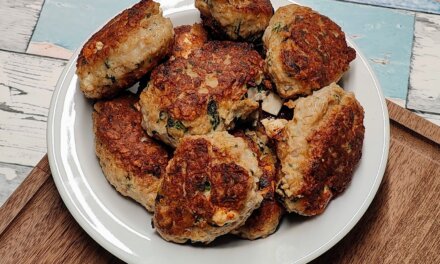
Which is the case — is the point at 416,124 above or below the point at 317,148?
below

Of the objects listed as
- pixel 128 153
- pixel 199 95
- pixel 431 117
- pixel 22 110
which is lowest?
pixel 431 117

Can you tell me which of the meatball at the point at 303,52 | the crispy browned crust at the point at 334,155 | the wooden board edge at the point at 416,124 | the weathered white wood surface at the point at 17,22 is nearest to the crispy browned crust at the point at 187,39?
the meatball at the point at 303,52

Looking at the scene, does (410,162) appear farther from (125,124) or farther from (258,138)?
(125,124)

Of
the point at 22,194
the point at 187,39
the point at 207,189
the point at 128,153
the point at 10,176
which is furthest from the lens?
the point at 10,176

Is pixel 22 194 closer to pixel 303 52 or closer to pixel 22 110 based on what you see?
pixel 22 110

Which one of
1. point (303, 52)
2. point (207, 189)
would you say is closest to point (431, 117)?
point (303, 52)

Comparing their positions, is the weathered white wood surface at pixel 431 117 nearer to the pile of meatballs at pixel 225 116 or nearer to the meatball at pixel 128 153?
the pile of meatballs at pixel 225 116

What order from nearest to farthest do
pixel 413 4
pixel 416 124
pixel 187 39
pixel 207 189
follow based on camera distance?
pixel 207 189 < pixel 187 39 < pixel 416 124 < pixel 413 4
